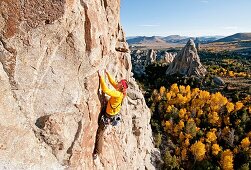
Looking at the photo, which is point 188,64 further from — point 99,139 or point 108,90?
point 108,90

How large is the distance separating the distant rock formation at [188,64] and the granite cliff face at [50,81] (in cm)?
9837

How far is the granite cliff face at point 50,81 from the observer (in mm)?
12930

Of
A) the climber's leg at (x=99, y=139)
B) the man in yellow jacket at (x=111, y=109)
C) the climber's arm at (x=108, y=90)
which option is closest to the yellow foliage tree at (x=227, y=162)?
the climber's leg at (x=99, y=139)

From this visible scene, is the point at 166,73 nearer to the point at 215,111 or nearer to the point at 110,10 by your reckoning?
the point at 215,111

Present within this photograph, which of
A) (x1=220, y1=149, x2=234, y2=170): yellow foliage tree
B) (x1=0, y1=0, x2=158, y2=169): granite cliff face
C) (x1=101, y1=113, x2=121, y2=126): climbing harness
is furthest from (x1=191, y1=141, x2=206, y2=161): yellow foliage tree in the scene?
(x1=0, y1=0, x2=158, y2=169): granite cliff face

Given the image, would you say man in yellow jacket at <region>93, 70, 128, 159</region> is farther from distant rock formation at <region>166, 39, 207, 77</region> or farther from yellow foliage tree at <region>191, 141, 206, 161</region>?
distant rock formation at <region>166, 39, 207, 77</region>

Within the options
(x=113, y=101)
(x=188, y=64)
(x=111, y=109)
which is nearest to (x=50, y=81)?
(x=113, y=101)

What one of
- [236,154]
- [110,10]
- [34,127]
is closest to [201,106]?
[236,154]

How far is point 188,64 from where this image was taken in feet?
374

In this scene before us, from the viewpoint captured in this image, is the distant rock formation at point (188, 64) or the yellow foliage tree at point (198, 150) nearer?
the yellow foliage tree at point (198, 150)

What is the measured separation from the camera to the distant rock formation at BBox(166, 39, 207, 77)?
112 metres

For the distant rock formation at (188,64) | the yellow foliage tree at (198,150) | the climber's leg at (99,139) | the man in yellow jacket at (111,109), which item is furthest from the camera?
the distant rock formation at (188,64)

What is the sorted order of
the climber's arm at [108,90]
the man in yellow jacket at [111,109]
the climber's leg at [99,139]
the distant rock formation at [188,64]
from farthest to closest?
the distant rock formation at [188,64], the climber's leg at [99,139], the man in yellow jacket at [111,109], the climber's arm at [108,90]

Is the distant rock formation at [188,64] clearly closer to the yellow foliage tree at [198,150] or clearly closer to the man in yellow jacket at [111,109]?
the yellow foliage tree at [198,150]
